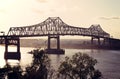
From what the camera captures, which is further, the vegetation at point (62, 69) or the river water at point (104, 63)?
the river water at point (104, 63)

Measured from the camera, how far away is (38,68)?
32.6m

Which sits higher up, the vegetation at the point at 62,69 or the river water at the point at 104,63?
the vegetation at the point at 62,69

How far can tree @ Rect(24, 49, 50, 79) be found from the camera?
102 ft

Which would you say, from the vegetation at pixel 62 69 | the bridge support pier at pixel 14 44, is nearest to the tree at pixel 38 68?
the vegetation at pixel 62 69

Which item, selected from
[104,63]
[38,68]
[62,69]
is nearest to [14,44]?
[104,63]

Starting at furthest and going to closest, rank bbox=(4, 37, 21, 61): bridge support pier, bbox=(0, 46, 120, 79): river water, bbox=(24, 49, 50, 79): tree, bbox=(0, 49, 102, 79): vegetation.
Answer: bbox=(4, 37, 21, 61): bridge support pier → bbox=(0, 46, 120, 79): river water → bbox=(0, 49, 102, 79): vegetation → bbox=(24, 49, 50, 79): tree

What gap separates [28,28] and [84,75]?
295ft

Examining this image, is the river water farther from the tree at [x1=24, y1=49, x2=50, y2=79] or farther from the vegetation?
the tree at [x1=24, y1=49, x2=50, y2=79]

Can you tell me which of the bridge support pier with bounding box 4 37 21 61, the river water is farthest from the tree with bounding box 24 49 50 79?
the bridge support pier with bounding box 4 37 21 61

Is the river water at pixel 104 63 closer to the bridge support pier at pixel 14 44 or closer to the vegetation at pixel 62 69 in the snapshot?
the bridge support pier at pixel 14 44

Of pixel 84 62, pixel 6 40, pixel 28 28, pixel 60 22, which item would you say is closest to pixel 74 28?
pixel 60 22

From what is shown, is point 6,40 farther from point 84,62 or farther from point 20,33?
point 84,62

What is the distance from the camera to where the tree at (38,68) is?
31.1 meters

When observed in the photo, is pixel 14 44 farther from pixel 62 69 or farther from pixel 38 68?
pixel 62 69
